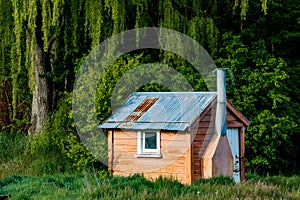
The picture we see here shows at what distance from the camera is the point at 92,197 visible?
10.3 metres

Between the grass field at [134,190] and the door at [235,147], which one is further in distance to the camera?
the door at [235,147]

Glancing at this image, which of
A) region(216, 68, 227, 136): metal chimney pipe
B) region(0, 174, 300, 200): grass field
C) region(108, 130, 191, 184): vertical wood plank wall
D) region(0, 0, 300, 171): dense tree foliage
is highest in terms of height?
region(0, 0, 300, 171): dense tree foliage

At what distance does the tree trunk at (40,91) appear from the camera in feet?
63.6

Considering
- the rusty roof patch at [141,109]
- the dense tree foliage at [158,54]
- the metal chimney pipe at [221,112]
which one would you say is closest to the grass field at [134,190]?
the metal chimney pipe at [221,112]

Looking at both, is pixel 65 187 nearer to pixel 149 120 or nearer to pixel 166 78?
pixel 149 120

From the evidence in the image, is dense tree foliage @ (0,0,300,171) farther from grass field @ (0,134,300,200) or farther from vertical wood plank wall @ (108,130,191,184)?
grass field @ (0,134,300,200)

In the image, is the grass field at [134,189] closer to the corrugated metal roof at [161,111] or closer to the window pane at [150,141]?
the window pane at [150,141]

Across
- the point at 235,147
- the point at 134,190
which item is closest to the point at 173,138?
the point at 235,147

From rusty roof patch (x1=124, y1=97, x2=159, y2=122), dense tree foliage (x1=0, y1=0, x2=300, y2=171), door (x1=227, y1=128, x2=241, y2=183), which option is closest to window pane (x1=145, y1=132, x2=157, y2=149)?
rusty roof patch (x1=124, y1=97, x2=159, y2=122)

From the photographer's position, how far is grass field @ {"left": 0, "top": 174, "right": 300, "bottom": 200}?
34.6 ft

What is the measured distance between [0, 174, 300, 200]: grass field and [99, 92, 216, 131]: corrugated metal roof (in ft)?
4.32

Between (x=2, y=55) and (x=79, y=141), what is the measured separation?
381 centimetres

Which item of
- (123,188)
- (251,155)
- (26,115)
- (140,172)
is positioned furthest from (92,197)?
(26,115)

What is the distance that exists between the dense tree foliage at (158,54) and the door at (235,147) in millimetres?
2762
